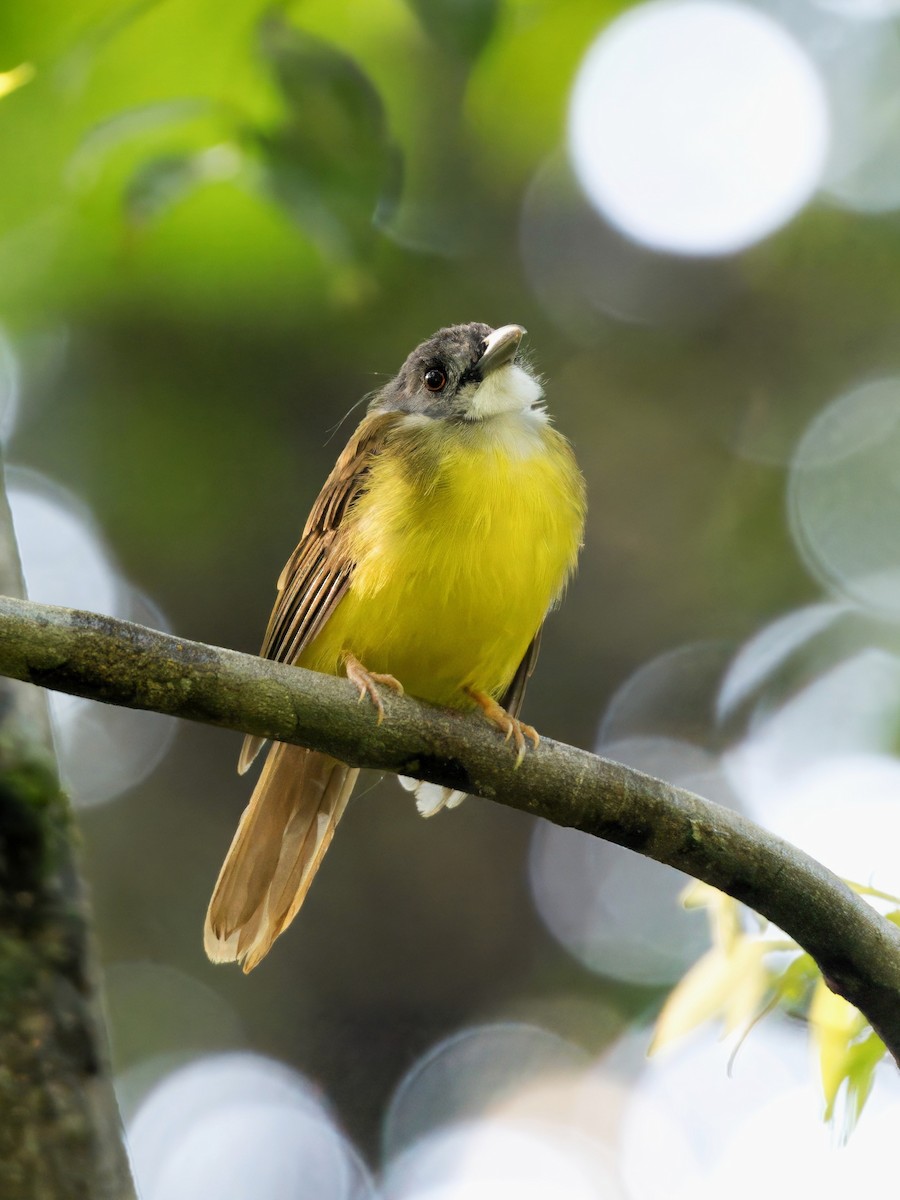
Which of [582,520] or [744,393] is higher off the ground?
[744,393]

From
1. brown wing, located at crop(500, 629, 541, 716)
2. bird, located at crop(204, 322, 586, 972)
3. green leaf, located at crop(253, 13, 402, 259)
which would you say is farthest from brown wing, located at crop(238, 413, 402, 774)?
green leaf, located at crop(253, 13, 402, 259)

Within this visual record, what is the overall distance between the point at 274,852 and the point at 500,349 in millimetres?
1468

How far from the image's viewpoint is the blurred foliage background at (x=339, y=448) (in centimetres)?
530

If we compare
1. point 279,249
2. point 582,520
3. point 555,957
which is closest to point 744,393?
point 555,957

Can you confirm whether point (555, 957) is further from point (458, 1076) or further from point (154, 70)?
point (154, 70)

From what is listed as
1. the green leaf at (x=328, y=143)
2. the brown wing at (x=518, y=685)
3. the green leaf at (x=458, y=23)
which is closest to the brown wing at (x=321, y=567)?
the brown wing at (x=518, y=685)

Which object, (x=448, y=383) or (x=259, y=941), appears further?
(x=448, y=383)

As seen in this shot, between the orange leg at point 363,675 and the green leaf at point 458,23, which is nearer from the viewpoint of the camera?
the green leaf at point 458,23

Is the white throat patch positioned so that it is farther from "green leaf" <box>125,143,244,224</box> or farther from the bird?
"green leaf" <box>125,143,244,224</box>

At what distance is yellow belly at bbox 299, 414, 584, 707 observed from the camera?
10.1 ft

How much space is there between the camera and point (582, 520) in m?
3.44

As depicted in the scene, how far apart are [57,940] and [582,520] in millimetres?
1647

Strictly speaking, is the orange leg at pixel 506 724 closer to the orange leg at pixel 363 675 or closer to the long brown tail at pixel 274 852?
the orange leg at pixel 363 675

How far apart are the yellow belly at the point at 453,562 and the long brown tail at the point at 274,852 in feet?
1.06
